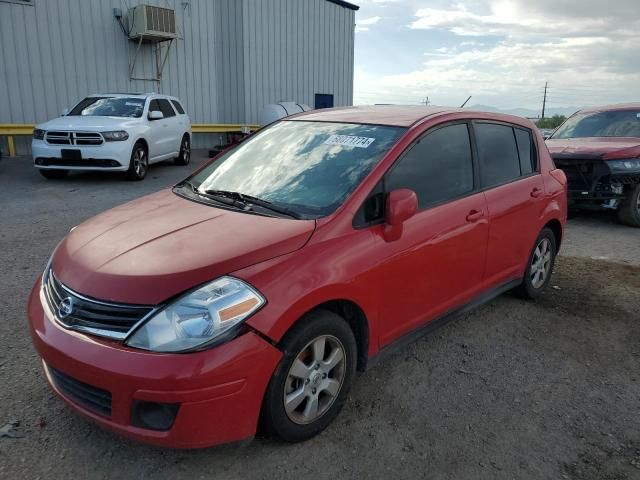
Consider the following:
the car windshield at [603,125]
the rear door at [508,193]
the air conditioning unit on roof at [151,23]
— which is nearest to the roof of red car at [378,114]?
the rear door at [508,193]

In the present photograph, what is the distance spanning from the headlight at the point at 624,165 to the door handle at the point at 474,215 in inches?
210

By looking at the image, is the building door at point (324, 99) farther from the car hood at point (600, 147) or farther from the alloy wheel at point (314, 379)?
the alloy wheel at point (314, 379)

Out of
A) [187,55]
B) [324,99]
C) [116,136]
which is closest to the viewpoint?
[116,136]

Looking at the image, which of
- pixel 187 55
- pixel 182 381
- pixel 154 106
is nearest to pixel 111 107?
pixel 154 106

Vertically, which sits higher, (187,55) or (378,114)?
(187,55)

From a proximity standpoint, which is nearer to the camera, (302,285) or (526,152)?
(302,285)

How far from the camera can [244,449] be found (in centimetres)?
260

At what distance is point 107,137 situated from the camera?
9750 mm

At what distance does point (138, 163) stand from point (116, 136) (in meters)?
0.87

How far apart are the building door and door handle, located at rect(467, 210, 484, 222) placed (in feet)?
64.4

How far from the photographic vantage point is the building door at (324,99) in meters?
22.6

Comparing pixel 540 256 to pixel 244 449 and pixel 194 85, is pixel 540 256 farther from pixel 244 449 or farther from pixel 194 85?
pixel 194 85

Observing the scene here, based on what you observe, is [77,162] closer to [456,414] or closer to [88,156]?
[88,156]

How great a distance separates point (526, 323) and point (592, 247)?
3.21m
